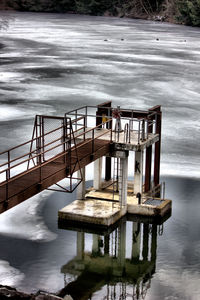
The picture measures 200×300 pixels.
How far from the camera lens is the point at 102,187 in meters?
25.8

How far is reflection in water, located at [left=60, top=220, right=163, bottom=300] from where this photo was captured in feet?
62.6

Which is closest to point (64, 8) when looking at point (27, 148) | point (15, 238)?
point (27, 148)

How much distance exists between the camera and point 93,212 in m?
23.4

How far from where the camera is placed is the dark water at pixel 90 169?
2000 cm

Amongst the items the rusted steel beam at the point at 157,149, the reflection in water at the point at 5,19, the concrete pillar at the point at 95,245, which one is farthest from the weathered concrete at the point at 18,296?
the reflection in water at the point at 5,19

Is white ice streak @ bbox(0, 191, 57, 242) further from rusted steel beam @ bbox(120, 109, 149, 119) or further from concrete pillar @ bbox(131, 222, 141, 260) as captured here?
rusted steel beam @ bbox(120, 109, 149, 119)

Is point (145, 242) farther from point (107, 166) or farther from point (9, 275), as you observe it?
point (9, 275)

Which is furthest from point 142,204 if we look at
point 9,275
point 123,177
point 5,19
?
point 5,19

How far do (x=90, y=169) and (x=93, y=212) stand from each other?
23.8 ft

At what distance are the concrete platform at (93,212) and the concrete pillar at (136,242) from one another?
60 cm

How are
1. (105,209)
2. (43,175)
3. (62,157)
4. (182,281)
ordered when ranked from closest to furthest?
1. (43,175)
2. (182,281)
3. (62,157)
4. (105,209)

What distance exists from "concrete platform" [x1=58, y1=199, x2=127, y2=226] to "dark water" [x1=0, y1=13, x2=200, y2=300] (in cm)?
46

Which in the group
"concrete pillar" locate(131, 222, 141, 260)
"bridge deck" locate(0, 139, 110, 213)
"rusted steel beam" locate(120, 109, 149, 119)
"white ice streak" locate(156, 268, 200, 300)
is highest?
"rusted steel beam" locate(120, 109, 149, 119)

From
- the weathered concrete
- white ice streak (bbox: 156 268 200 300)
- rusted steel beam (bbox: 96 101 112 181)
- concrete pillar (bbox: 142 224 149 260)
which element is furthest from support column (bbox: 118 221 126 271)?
the weathered concrete
